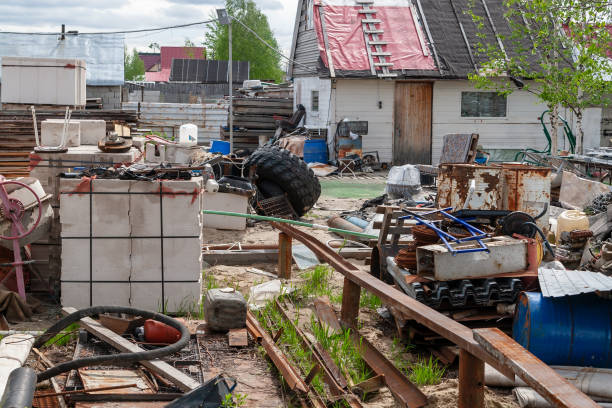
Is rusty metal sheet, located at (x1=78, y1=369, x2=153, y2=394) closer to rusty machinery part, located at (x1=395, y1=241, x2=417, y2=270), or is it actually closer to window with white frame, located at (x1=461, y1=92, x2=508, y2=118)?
rusty machinery part, located at (x1=395, y1=241, x2=417, y2=270)

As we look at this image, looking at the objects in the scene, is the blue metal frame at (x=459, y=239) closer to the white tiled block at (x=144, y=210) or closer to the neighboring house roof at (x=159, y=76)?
the white tiled block at (x=144, y=210)

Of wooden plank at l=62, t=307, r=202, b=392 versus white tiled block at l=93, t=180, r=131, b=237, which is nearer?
wooden plank at l=62, t=307, r=202, b=392

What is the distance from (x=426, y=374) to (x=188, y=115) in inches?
974

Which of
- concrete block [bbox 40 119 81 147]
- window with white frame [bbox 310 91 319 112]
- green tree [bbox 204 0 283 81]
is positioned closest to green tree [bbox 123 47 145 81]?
green tree [bbox 204 0 283 81]

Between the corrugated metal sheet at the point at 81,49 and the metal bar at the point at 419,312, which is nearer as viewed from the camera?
the metal bar at the point at 419,312

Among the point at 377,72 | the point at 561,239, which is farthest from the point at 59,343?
the point at 377,72

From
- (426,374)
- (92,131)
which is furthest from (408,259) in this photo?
(92,131)

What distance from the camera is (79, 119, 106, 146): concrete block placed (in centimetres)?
981

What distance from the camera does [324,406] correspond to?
4895mm

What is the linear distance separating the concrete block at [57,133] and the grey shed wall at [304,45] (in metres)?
15.6

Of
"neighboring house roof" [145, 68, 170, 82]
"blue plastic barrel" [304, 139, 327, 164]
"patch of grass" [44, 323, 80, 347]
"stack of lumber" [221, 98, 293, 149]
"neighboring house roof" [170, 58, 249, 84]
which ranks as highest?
"neighboring house roof" [145, 68, 170, 82]

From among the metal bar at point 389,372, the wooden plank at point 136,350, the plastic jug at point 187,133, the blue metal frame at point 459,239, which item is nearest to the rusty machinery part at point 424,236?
the blue metal frame at point 459,239

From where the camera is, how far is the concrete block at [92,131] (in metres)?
9.81

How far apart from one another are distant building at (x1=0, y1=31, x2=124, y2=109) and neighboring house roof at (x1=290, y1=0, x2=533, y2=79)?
866 cm
